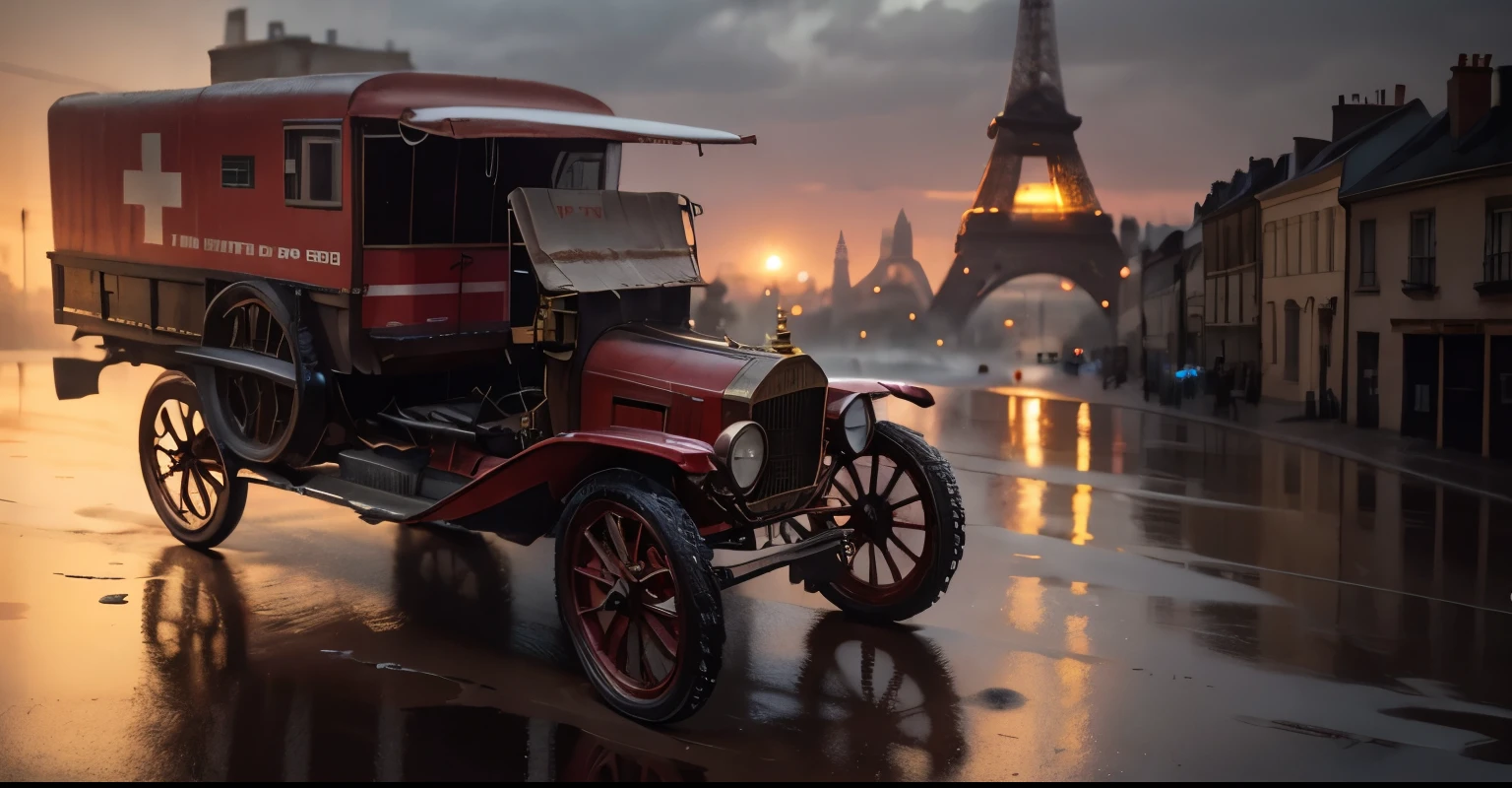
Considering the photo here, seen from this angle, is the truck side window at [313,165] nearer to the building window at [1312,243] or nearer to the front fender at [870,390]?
the front fender at [870,390]

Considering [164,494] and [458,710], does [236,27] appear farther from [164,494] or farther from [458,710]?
[458,710]

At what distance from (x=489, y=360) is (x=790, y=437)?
1.91 m

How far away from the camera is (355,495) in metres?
5.48

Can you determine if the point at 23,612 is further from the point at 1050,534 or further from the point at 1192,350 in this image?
the point at 1192,350

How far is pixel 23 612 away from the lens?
527cm

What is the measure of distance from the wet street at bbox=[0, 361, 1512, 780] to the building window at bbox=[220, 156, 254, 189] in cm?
198

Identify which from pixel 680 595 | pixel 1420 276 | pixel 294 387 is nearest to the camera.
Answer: pixel 680 595

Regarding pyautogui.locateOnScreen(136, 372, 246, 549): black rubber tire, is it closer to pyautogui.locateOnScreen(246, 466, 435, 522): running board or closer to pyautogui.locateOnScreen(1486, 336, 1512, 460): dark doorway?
pyautogui.locateOnScreen(246, 466, 435, 522): running board

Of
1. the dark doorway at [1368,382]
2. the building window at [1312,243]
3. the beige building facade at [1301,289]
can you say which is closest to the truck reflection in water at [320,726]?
the dark doorway at [1368,382]

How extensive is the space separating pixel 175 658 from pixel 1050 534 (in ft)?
16.4

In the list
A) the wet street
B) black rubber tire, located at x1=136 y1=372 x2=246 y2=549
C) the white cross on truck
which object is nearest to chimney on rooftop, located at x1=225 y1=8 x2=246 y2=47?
the wet street

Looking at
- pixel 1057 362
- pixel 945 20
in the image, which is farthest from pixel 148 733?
pixel 1057 362

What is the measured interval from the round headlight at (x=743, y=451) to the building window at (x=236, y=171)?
3.14m

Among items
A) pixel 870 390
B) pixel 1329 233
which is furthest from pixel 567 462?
pixel 1329 233
